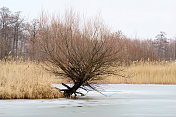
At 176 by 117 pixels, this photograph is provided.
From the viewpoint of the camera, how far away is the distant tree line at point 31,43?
1052 centimetres

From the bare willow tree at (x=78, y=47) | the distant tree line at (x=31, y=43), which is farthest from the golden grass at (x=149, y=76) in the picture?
the bare willow tree at (x=78, y=47)

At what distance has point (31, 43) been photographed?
12.0 meters

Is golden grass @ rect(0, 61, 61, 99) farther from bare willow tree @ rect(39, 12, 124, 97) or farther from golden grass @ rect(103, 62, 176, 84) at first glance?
golden grass @ rect(103, 62, 176, 84)

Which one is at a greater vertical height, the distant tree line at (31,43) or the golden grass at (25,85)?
the distant tree line at (31,43)

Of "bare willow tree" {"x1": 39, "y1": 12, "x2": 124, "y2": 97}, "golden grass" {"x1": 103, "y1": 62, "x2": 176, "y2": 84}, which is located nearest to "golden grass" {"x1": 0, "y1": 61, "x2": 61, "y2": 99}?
"bare willow tree" {"x1": 39, "y1": 12, "x2": 124, "y2": 97}

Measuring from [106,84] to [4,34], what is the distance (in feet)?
71.6

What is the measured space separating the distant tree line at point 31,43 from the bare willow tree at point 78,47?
1.19 ft

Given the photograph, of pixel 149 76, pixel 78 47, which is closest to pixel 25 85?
pixel 78 47

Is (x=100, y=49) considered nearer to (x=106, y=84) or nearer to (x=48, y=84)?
(x=48, y=84)

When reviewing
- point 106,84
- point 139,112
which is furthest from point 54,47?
point 106,84

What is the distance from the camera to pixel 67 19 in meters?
9.77

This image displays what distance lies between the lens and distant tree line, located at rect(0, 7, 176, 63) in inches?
414

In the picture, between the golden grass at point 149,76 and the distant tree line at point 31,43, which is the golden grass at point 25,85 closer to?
the distant tree line at point 31,43

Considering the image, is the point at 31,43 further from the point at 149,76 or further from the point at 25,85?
the point at 149,76
